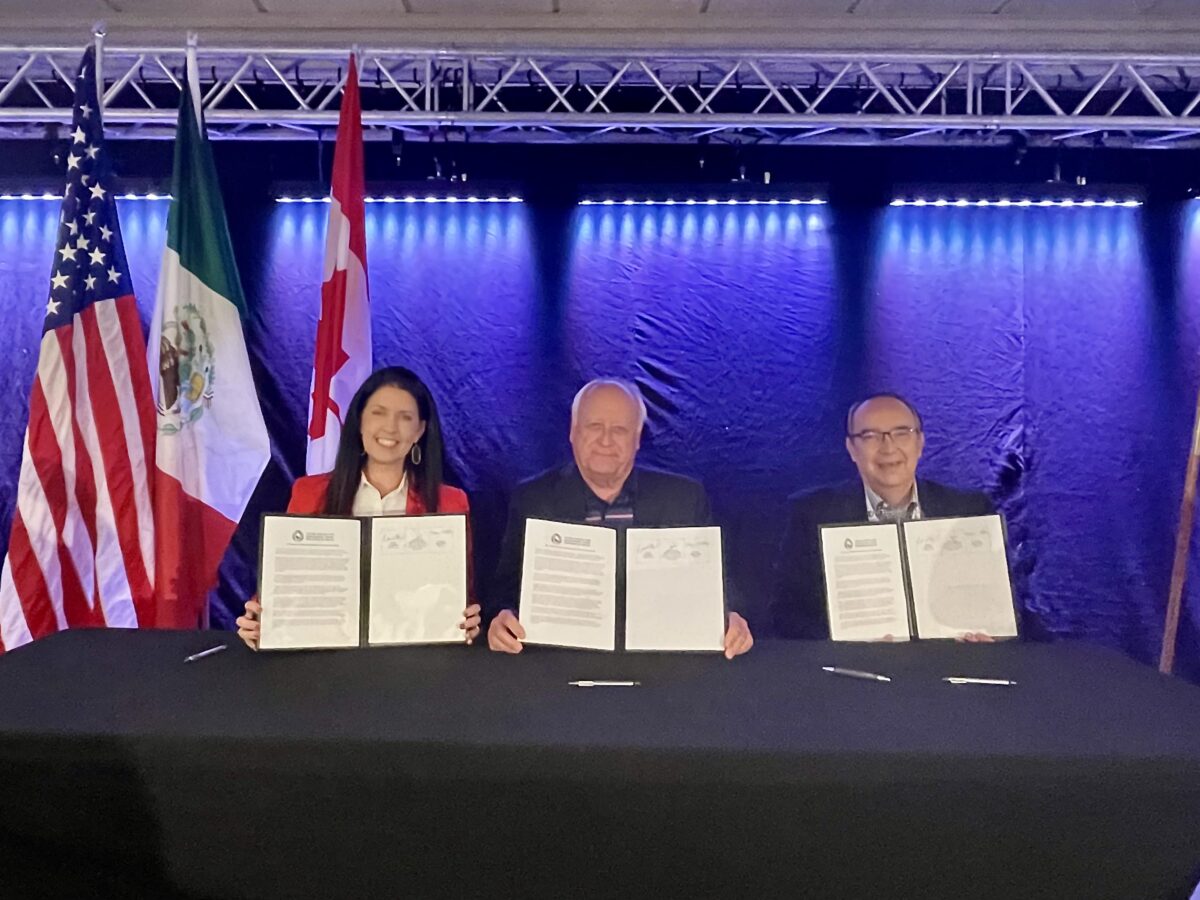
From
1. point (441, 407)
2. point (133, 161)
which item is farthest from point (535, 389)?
point (133, 161)

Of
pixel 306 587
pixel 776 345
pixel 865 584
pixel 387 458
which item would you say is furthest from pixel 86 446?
pixel 776 345

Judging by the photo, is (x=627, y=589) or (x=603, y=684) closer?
(x=603, y=684)

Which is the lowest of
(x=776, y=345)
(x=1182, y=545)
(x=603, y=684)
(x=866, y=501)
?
(x=603, y=684)

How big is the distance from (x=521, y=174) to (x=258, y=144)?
1166 mm

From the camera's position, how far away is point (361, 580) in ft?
5.65

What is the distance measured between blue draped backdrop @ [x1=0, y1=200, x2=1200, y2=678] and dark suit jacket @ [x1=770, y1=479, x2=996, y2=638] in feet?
3.79

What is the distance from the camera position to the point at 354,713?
A: 1364 millimetres

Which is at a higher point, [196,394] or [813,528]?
[196,394]

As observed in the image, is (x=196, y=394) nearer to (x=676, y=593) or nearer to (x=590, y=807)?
(x=676, y=593)

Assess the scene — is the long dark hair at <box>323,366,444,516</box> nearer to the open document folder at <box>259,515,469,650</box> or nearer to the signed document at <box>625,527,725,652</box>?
the open document folder at <box>259,515,469,650</box>

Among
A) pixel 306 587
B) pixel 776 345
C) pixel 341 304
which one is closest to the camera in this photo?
pixel 306 587

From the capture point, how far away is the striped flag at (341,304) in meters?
3.04

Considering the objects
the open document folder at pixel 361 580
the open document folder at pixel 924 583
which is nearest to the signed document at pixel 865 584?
the open document folder at pixel 924 583

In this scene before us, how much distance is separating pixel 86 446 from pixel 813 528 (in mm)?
2346
